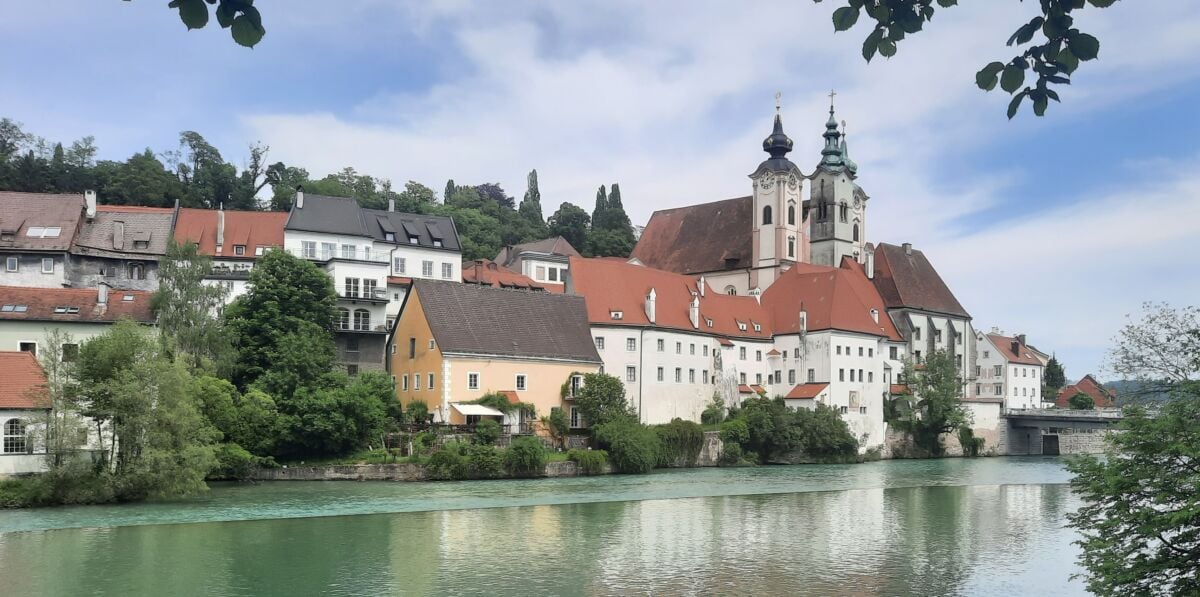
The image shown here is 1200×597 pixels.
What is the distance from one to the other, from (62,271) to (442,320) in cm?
2178

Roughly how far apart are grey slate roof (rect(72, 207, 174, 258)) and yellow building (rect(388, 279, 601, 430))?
635 inches

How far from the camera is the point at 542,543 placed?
26547mm

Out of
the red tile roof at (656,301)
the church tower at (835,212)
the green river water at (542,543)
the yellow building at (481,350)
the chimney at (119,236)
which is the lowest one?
the green river water at (542,543)

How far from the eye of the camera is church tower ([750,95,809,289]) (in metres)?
79.9

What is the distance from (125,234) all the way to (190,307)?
14.6 meters

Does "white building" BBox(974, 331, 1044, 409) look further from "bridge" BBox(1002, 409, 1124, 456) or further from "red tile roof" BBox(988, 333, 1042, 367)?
"bridge" BBox(1002, 409, 1124, 456)

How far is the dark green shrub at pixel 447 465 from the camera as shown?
45475mm

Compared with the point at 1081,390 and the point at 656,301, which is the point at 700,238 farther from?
the point at 1081,390

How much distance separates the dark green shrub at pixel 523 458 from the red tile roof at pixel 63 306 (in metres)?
17.5

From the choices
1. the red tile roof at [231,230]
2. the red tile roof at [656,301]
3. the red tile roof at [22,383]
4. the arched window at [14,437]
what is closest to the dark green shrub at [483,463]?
the red tile roof at [656,301]

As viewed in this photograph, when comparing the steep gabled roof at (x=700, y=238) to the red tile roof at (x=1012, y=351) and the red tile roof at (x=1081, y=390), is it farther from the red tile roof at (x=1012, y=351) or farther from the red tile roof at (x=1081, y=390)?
the red tile roof at (x=1081, y=390)

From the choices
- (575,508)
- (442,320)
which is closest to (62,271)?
(442,320)

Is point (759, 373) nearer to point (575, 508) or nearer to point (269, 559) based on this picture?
point (575, 508)

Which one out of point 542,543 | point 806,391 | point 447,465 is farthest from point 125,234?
point 542,543
